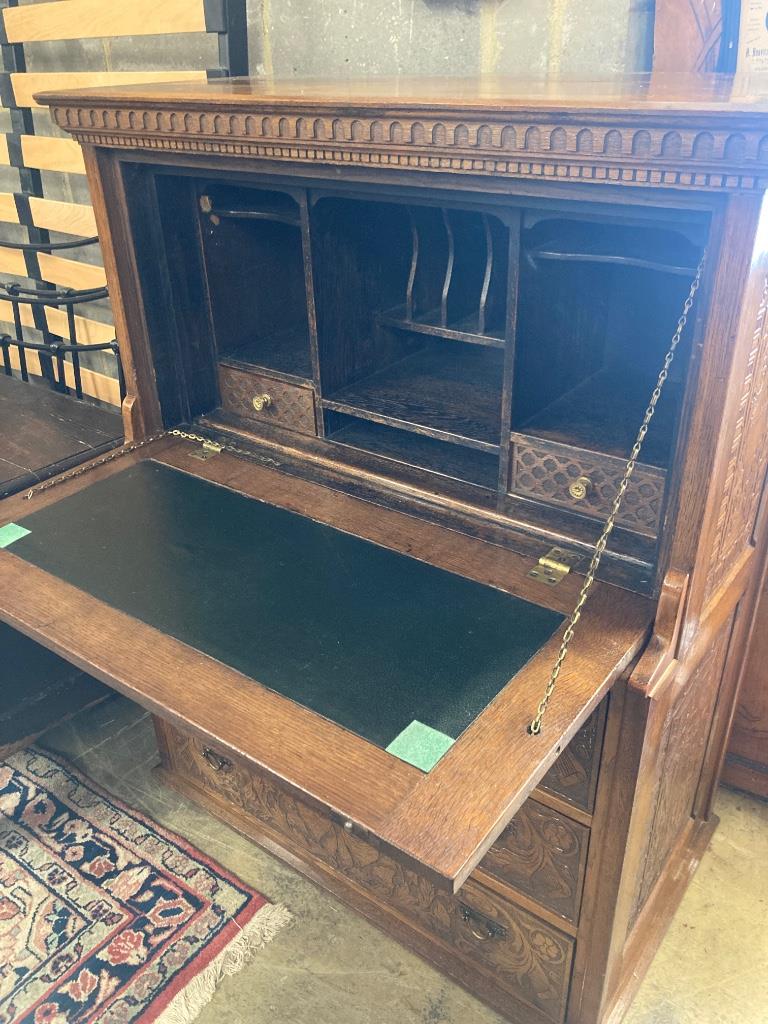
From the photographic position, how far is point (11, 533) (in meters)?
1.45

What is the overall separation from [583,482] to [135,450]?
3.02ft

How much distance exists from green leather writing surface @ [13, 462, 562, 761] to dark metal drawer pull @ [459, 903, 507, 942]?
2.40 ft

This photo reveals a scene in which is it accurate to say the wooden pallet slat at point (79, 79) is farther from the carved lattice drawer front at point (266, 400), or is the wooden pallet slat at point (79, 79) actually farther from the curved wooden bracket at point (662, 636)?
the curved wooden bracket at point (662, 636)

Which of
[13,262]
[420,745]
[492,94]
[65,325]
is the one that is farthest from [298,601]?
[13,262]

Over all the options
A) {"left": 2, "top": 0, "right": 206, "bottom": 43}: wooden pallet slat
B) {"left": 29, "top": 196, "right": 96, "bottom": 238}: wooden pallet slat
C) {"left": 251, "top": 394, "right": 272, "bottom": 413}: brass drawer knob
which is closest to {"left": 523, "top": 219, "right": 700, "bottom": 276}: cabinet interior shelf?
{"left": 251, "top": 394, "right": 272, "bottom": 413}: brass drawer knob

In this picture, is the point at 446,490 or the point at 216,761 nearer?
the point at 446,490

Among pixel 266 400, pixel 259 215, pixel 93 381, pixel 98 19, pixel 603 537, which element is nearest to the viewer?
pixel 603 537

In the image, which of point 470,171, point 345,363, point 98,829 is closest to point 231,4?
point 345,363

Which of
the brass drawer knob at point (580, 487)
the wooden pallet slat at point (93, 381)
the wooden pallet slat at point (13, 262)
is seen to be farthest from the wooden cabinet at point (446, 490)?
the wooden pallet slat at point (13, 262)

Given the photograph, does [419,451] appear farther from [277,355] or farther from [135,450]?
[135,450]

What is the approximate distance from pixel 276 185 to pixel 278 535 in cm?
59

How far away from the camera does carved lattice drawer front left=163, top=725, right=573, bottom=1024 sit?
155 cm

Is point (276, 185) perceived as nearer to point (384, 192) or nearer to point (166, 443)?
point (384, 192)

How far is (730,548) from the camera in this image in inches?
54.1
